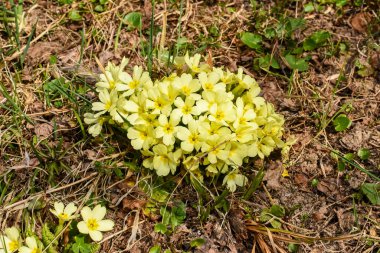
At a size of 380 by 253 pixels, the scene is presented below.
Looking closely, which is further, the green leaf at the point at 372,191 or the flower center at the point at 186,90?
the green leaf at the point at 372,191

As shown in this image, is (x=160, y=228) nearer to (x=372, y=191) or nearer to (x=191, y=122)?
(x=191, y=122)

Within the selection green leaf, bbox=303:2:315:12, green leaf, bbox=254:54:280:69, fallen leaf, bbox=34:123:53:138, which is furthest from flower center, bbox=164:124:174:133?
green leaf, bbox=303:2:315:12

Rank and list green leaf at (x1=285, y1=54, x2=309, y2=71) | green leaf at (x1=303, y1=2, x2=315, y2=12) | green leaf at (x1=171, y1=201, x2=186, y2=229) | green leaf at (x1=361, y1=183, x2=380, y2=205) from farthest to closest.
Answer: green leaf at (x1=303, y1=2, x2=315, y2=12) → green leaf at (x1=285, y1=54, x2=309, y2=71) → green leaf at (x1=361, y1=183, x2=380, y2=205) → green leaf at (x1=171, y1=201, x2=186, y2=229)

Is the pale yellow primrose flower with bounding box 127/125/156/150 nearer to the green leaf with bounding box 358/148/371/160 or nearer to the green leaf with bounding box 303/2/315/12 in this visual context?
the green leaf with bounding box 358/148/371/160

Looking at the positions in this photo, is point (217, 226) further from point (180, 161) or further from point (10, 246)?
point (10, 246)

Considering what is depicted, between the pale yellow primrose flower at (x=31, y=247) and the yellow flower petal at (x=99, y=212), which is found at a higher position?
the yellow flower petal at (x=99, y=212)

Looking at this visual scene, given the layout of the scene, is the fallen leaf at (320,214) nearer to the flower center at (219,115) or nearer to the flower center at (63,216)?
the flower center at (219,115)

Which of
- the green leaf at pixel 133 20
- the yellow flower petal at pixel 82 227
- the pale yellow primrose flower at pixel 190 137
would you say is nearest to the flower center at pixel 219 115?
the pale yellow primrose flower at pixel 190 137
